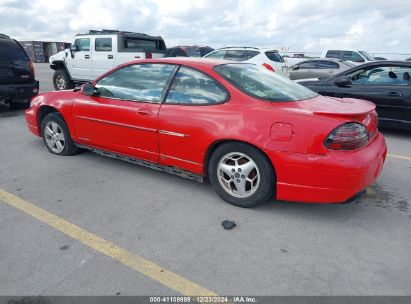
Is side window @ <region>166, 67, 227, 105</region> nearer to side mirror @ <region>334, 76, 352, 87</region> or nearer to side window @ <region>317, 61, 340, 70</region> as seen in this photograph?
side mirror @ <region>334, 76, 352, 87</region>

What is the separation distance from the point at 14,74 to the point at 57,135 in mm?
3898

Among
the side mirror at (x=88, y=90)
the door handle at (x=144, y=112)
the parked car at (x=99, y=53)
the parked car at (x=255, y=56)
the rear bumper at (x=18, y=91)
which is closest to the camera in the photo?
the door handle at (x=144, y=112)

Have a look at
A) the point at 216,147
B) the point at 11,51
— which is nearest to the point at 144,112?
the point at 216,147

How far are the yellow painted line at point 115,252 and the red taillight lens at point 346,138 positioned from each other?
1.57m

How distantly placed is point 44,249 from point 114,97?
6.60 ft

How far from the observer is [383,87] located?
6.09 meters

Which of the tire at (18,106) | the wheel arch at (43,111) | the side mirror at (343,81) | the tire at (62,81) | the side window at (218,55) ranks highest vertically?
the side window at (218,55)

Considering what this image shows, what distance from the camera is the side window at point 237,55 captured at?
12.3m

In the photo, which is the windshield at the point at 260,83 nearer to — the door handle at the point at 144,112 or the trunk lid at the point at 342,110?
the trunk lid at the point at 342,110

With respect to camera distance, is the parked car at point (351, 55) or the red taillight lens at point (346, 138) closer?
the red taillight lens at point (346, 138)

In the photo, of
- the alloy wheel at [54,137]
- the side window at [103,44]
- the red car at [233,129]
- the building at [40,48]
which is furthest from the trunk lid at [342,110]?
the building at [40,48]

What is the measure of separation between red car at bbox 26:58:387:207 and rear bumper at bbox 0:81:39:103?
3.97 m

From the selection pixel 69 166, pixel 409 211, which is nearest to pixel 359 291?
pixel 409 211

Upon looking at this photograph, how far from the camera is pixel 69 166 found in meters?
4.59
